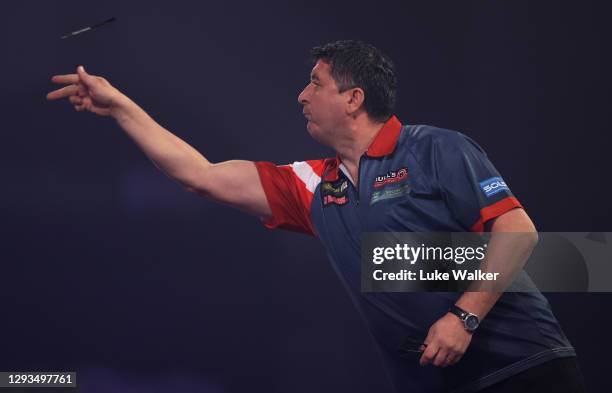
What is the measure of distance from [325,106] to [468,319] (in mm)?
816

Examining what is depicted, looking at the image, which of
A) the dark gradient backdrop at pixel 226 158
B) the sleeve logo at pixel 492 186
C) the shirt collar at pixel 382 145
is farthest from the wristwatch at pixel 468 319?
the dark gradient backdrop at pixel 226 158

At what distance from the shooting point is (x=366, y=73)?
2.37 meters

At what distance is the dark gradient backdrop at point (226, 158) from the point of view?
9.82 ft

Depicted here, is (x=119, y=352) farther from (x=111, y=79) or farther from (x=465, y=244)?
(x=465, y=244)

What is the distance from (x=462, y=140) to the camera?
206 centimetres

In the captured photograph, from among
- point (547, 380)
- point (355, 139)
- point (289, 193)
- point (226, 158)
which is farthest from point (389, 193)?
point (226, 158)

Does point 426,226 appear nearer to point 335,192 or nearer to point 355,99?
point 335,192

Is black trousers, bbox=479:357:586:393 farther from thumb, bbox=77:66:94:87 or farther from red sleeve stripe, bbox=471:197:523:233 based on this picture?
thumb, bbox=77:66:94:87

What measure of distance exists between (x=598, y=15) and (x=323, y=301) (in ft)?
5.52

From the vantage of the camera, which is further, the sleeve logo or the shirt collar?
the shirt collar

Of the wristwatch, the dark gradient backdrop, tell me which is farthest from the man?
the dark gradient backdrop

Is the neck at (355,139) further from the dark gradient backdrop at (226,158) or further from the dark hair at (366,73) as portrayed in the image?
the dark gradient backdrop at (226,158)

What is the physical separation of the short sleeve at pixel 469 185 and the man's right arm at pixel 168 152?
61 cm

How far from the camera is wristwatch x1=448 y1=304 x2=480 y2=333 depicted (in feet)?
6.02
